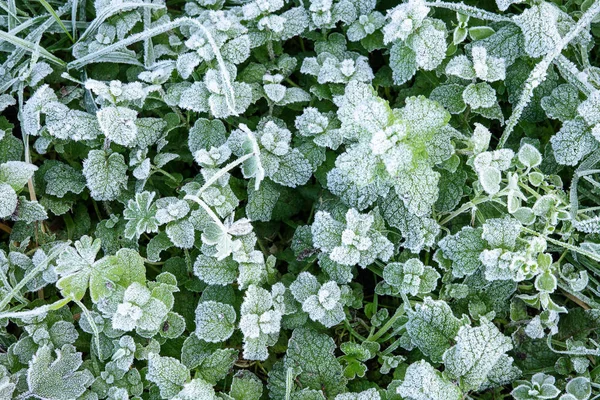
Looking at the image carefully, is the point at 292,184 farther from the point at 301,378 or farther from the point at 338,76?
the point at 301,378

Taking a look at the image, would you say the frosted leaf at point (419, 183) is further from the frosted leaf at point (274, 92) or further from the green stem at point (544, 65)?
the frosted leaf at point (274, 92)

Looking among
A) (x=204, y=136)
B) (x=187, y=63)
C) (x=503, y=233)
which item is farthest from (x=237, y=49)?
(x=503, y=233)

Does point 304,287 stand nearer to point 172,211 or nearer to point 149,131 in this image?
point 172,211

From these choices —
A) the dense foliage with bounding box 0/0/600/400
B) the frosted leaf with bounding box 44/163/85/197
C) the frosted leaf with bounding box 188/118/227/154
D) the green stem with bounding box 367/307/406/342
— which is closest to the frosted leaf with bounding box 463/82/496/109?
the dense foliage with bounding box 0/0/600/400

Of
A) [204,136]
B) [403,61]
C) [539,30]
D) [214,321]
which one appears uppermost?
[539,30]

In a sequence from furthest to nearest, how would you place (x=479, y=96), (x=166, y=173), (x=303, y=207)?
(x=303, y=207)
(x=166, y=173)
(x=479, y=96)

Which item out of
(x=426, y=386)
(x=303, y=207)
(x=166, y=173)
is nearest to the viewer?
(x=426, y=386)

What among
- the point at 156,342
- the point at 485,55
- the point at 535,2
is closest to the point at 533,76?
the point at 485,55
